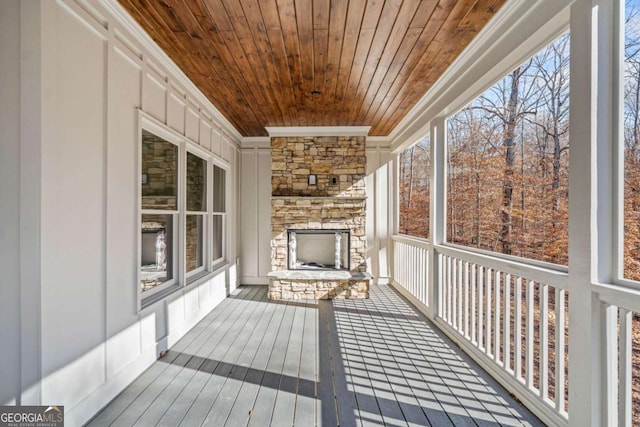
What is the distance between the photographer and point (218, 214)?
507 centimetres

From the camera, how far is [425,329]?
3.75 meters

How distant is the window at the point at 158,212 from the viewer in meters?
2.90

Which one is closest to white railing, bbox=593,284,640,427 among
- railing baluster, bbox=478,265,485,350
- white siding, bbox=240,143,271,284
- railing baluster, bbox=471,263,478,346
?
railing baluster, bbox=478,265,485,350

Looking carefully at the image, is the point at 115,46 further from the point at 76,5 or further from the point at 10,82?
the point at 10,82

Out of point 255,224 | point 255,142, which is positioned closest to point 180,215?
point 255,224

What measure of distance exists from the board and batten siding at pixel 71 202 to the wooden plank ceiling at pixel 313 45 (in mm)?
417

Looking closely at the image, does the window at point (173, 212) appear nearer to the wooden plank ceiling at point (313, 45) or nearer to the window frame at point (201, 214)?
the window frame at point (201, 214)

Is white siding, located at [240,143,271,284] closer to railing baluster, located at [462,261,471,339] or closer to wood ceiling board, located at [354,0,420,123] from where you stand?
A: wood ceiling board, located at [354,0,420,123]

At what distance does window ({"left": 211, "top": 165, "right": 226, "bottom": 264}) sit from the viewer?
497 centimetres

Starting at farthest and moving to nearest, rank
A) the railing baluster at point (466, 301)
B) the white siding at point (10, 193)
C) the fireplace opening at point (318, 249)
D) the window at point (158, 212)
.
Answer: the fireplace opening at point (318, 249) → the railing baluster at point (466, 301) → the window at point (158, 212) → the white siding at point (10, 193)

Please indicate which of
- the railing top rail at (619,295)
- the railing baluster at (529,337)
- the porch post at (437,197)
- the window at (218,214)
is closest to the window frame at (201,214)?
the window at (218,214)

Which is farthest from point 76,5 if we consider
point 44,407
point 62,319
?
point 44,407

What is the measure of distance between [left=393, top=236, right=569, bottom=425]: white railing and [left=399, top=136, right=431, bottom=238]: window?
2.74 ft

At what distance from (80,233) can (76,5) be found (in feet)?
4.66
